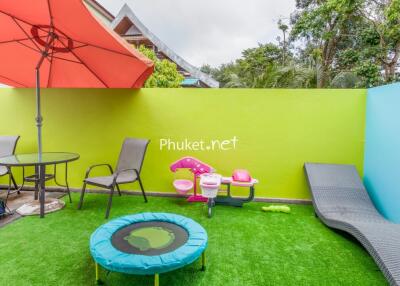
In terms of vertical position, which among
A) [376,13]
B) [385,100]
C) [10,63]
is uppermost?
[376,13]

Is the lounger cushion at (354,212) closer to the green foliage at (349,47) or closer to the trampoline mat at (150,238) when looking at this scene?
the trampoline mat at (150,238)

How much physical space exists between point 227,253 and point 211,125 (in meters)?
2.37

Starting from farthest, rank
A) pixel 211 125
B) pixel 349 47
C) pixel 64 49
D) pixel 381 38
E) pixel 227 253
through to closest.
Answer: pixel 349 47 → pixel 381 38 → pixel 211 125 → pixel 64 49 → pixel 227 253

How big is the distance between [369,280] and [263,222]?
147cm

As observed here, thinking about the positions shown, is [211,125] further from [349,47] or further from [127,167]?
[349,47]

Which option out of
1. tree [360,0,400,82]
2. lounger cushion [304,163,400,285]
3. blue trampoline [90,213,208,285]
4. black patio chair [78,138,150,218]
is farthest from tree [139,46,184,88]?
tree [360,0,400,82]

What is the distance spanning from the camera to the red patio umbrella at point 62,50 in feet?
9.42

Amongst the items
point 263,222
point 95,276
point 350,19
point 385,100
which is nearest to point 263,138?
point 263,222

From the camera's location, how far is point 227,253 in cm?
282

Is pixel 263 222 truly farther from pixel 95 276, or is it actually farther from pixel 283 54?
pixel 283 54

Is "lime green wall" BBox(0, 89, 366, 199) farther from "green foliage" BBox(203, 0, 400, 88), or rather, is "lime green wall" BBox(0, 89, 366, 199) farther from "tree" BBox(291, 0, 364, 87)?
"tree" BBox(291, 0, 364, 87)

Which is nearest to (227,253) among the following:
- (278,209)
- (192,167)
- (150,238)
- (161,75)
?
(150,238)

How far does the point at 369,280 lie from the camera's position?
7.86 ft

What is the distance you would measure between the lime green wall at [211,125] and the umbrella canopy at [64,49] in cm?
40
